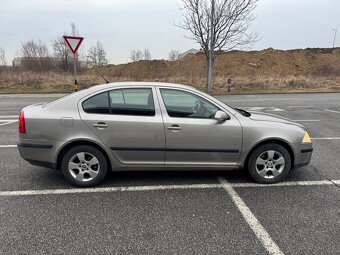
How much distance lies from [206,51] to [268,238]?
17644 mm

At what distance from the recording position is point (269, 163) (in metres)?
4.07

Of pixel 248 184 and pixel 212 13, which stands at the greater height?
pixel 212 13

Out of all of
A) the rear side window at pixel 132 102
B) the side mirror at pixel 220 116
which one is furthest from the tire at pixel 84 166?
the side mirror at pixel 220 116

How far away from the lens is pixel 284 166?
409cm

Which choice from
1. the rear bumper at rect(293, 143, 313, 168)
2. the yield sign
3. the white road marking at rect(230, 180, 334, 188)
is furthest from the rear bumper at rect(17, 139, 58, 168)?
the yield sign

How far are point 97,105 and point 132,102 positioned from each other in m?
0.48

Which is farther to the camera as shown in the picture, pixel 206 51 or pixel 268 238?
pixel 206 51

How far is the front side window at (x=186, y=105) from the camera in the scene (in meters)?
3.94

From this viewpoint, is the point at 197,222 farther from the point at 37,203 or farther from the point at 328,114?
the point at 328,114

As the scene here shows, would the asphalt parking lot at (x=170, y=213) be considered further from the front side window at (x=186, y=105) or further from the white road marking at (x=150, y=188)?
the front side window at (x=186, y=105)

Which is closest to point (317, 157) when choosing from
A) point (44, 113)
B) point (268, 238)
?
point (268, 238)

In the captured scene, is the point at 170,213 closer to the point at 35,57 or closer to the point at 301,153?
the point at 301,153

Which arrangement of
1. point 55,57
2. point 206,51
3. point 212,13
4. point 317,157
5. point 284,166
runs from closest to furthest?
point 284,166
point 317,157
point 212,13
point 206,51
point 55,57

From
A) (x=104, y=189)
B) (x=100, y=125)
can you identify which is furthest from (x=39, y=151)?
(x=104, y=189)
